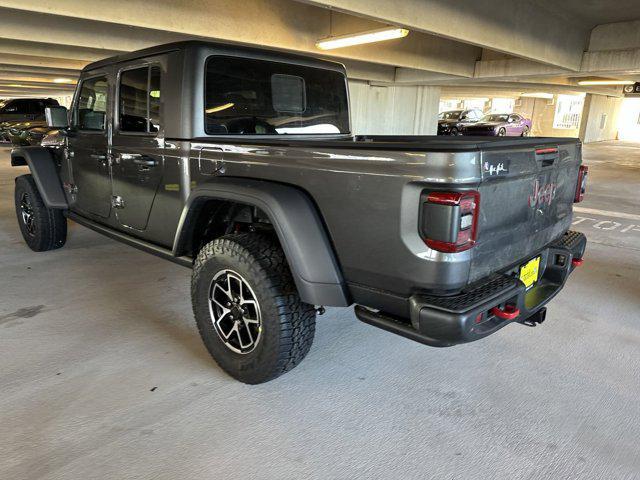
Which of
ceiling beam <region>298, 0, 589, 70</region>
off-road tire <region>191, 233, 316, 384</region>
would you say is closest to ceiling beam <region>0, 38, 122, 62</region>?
ceiling beam <region>298, 0, 589, 70</region>

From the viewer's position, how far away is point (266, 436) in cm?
213

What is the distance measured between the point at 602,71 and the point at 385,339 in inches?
429

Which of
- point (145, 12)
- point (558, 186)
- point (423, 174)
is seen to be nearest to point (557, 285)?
point (558, 186)

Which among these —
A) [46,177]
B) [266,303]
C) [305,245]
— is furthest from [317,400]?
[46,177]

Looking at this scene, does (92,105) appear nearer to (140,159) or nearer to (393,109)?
(140,159)

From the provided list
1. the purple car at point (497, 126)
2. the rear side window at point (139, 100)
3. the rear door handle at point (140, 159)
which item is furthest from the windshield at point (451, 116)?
the rear door handle at point (140, 159)

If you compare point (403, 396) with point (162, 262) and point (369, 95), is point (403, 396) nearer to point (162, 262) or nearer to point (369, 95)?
point (162, 262)

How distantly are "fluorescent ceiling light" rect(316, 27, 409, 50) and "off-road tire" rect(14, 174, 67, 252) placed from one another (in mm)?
6557

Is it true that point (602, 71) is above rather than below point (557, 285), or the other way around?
above

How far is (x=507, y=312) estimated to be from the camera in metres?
2.04

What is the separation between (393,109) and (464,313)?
18.2 m

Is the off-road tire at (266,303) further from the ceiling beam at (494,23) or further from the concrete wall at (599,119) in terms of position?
the concrete wall at (599,119)

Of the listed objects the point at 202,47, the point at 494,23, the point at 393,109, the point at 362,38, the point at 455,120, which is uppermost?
the point at 494,23

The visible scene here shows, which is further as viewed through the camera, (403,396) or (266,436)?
(403,396)
